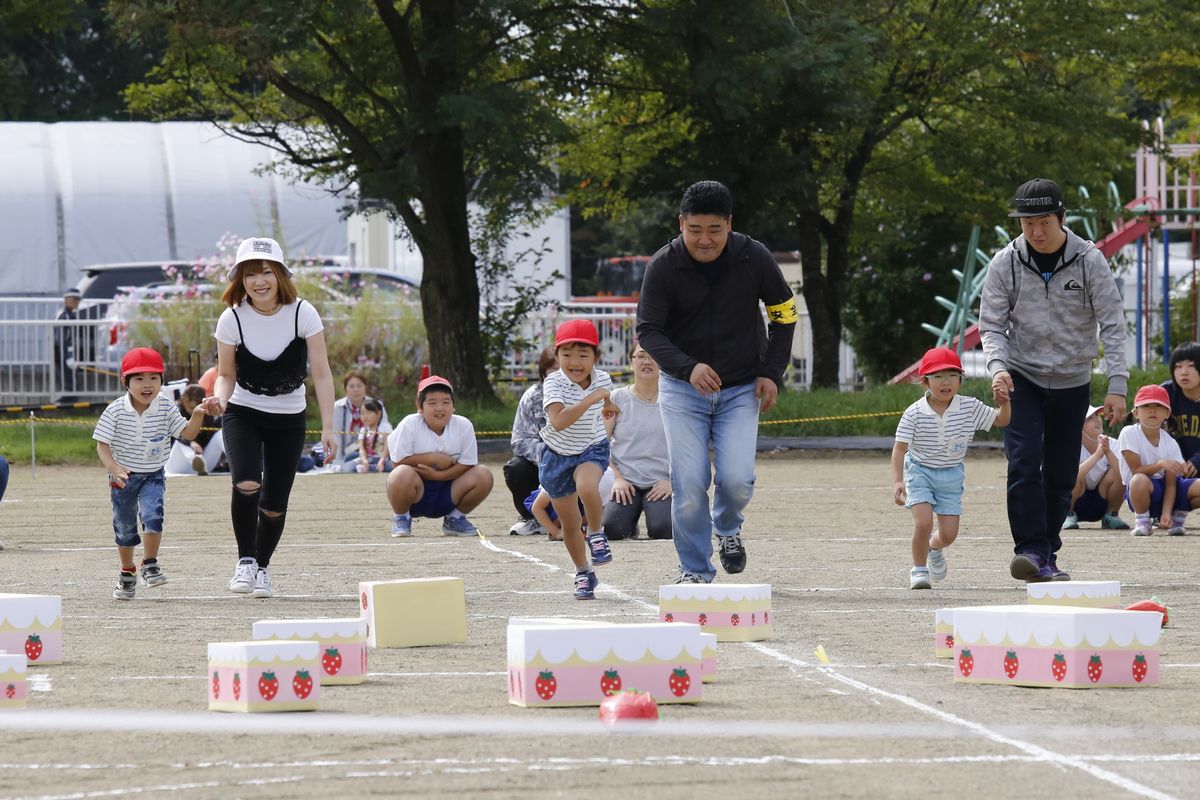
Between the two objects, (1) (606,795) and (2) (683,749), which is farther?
(2) (683,749)

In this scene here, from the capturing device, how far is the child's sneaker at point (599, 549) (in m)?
9.98

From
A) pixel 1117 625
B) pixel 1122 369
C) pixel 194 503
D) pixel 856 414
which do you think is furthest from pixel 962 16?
pixel 1117 625

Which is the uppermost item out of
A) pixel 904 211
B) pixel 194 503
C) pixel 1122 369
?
pixel 904 211

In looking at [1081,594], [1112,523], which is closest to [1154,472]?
[1112,523]

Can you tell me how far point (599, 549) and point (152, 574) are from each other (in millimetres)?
2505

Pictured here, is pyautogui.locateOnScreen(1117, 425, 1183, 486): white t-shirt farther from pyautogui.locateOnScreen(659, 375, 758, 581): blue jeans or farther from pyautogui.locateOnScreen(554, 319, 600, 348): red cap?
pyautogui.locateOnScreen(554, 319, 600, 348): red cap

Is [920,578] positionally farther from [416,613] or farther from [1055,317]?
[416,613]

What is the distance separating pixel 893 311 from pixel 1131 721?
97.3 ft

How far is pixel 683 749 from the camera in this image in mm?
5523

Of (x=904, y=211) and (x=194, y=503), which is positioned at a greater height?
(x=904, y=211)

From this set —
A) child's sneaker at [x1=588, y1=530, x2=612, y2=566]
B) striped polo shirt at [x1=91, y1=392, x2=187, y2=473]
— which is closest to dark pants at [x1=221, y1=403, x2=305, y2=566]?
striped polo shirt at [x1=91, y1=392, x2=187, y2=473]

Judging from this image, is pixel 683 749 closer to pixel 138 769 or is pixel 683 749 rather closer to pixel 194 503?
pixel 138 769

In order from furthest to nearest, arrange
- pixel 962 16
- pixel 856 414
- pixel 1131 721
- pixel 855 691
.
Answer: pixel 962 16 → pixel 856 414 → pixel 855 691 → pixel 1131 721

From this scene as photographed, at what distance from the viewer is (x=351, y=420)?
2155 cm
